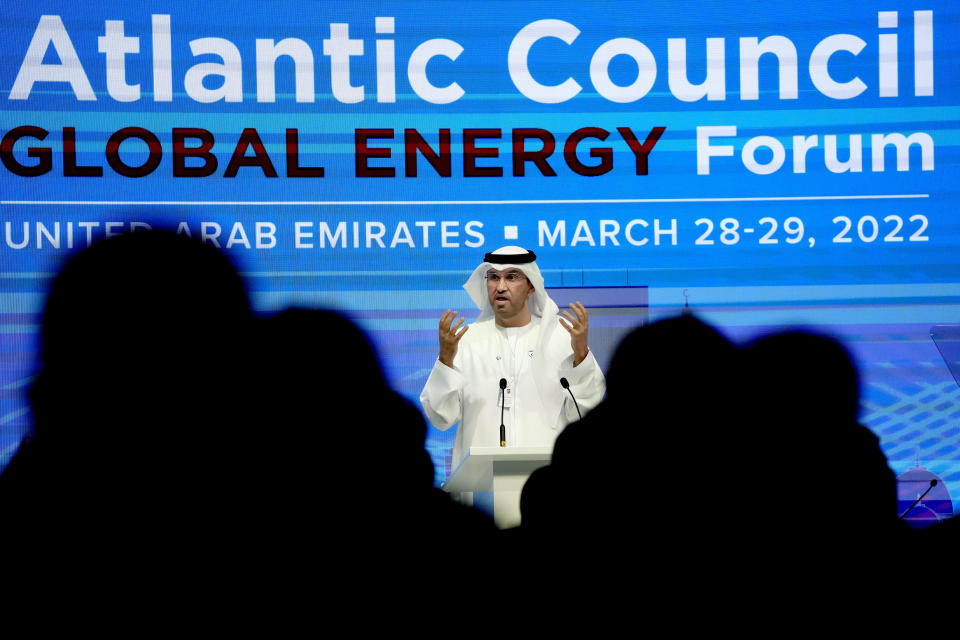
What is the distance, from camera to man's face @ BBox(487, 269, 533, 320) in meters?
5.29

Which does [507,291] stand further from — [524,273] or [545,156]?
[545,156]

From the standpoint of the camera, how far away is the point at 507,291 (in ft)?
17.4

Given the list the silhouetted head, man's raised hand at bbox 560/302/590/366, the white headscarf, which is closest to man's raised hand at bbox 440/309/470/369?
man's raised hand at bbox 560/302/590/366

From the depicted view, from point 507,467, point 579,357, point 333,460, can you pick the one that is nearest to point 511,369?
point 579,357

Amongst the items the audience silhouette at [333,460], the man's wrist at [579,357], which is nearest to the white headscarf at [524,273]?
the man's wrist at [579,357]

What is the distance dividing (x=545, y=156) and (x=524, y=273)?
75 cm

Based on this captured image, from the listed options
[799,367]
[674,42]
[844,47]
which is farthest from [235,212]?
[799,367]

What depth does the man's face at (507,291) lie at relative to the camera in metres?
5.29

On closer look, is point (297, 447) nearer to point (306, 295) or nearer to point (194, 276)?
point (194, 276)

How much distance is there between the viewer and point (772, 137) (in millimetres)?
→ 5836

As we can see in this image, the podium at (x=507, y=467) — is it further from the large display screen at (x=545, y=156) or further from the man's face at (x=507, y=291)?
the large display screen at (x=545, y=156)

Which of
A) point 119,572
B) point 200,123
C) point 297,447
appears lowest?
point 119,572

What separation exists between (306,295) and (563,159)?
1.41 meters

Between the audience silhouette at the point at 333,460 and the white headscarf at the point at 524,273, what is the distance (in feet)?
12.4
